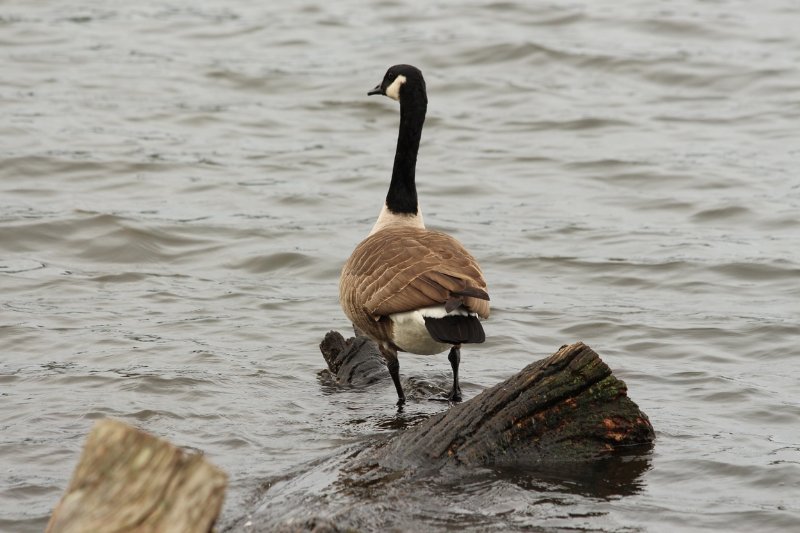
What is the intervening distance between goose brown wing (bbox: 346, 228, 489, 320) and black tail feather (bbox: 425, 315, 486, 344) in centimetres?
8

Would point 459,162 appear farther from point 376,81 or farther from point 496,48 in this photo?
point 496,48

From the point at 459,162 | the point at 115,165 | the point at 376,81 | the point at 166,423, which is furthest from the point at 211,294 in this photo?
the point at 376,81

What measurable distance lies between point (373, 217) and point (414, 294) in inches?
232

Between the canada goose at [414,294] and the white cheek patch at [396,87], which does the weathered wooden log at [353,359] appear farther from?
the white cheek patch at [396,87]

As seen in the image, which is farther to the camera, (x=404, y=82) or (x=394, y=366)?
(x=404, y=82)

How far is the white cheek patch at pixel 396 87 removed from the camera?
8.71m

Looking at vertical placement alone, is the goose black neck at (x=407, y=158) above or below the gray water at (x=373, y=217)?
above

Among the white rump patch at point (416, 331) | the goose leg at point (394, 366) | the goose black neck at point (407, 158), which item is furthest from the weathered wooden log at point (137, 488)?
the goose black neck at point (407, 158)

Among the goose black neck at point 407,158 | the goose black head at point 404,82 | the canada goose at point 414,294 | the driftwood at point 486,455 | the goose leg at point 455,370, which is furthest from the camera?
the goose black head at point 404,82

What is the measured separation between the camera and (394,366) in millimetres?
7246

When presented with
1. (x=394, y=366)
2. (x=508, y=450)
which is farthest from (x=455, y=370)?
(x=508, y=450)

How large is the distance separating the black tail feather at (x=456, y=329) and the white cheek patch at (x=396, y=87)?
9.32ft

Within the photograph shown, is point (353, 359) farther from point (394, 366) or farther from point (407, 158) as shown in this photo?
point (407, 158)

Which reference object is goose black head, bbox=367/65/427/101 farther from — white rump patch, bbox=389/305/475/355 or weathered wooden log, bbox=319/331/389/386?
white rump patch, bbox=389/305/475/355
